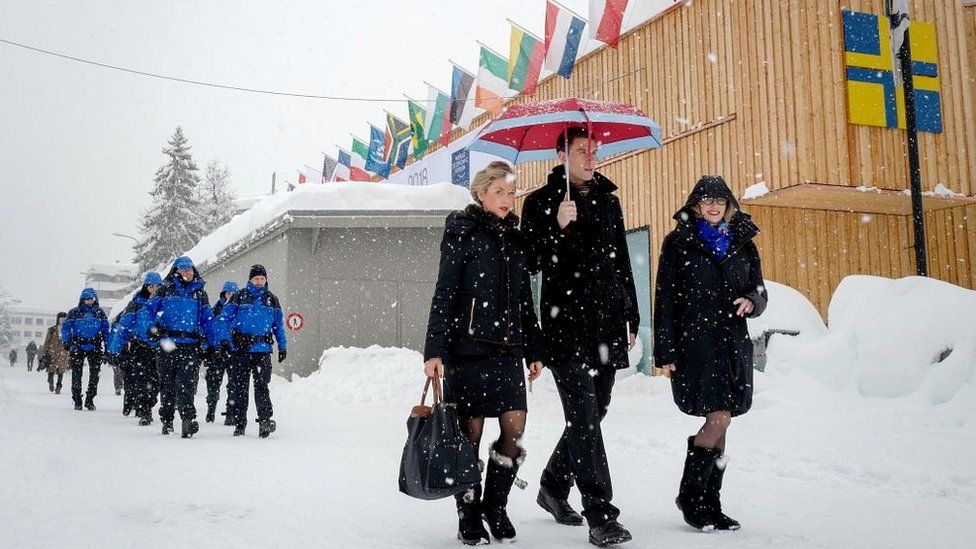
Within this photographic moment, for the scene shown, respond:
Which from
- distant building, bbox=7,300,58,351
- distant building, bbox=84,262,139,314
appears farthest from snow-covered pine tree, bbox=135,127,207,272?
distant building, bbox=7,300,58,351

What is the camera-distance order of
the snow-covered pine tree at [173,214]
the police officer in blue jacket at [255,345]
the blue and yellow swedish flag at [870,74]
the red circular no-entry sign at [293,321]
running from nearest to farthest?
the police officer in blue jacket at [255,345], the blue and yellow swedish flag at [870,74], the red circular no-entry sign at [293,321], the snow-covered pine tree at [173,214]

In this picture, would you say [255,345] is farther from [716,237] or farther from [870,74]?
[870,74]

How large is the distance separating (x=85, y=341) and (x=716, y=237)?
1127cm

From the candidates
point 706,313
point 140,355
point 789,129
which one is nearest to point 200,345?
point 140,355

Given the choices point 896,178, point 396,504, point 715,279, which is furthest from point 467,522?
point 896,178

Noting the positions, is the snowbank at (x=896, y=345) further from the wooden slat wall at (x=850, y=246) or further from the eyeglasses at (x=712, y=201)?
the eyeglasses at (x=712, y=201)

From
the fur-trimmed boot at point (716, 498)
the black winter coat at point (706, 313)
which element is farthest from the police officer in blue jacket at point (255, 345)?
the fur-trimmed boot at point (716, 498)

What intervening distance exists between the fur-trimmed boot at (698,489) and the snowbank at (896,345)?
469 centimetres

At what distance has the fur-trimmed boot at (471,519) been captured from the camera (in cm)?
362

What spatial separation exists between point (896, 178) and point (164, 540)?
1249 cm

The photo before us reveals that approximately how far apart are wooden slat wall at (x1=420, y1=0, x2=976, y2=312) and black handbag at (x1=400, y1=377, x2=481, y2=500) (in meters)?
10.1

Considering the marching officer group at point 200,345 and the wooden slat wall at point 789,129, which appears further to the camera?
the wooden slat wall at point 789,129

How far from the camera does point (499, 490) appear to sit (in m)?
3.76

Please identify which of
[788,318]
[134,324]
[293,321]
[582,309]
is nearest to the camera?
[582,309]
